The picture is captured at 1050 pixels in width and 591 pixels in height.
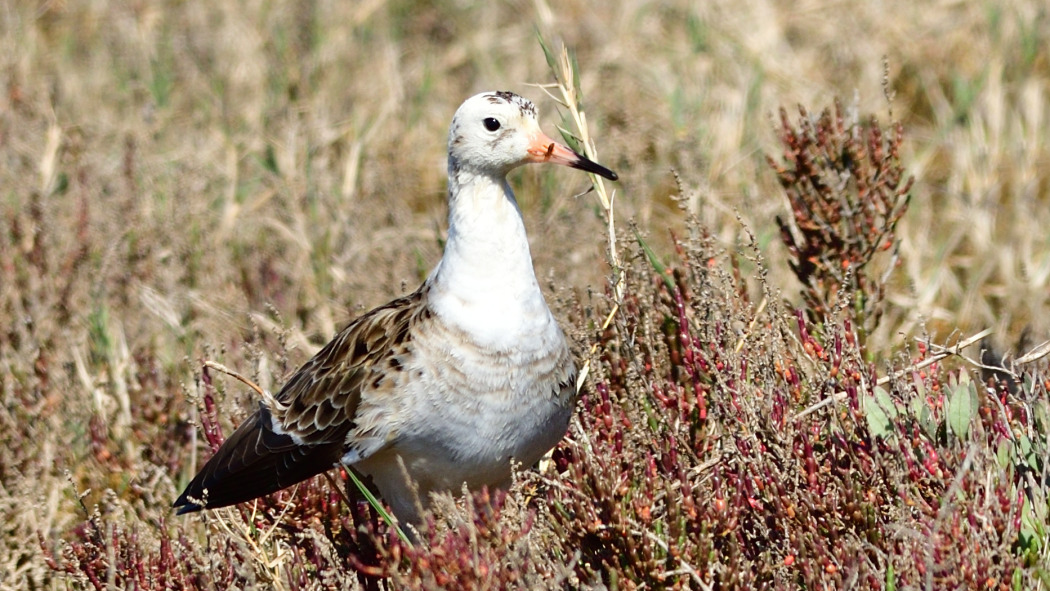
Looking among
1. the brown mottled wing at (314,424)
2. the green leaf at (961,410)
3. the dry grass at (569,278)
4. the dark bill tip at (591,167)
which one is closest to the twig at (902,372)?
the dry grass at (569,278)

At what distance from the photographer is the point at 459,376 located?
12.9ft

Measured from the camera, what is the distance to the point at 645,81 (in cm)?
761

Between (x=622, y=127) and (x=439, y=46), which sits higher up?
(x=439, y=46)

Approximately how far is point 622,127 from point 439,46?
1826mm

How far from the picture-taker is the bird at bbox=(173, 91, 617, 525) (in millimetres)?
3924

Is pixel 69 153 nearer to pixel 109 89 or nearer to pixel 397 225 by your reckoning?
pixel 109 89

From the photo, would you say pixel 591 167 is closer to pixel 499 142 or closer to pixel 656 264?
pixel 499 142

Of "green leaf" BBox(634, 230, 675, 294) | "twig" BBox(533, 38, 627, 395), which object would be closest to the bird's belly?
"twig" BBox(533, 38, 627, 395)

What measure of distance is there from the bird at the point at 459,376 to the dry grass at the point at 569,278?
160 millimetres

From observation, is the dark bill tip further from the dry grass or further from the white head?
the dry grass

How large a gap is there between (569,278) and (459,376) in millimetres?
1932

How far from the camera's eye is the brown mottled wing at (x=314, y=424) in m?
4.14

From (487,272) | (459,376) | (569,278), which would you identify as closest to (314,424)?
(459,376)

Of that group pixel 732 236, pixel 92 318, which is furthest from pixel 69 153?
pixel 732 236
